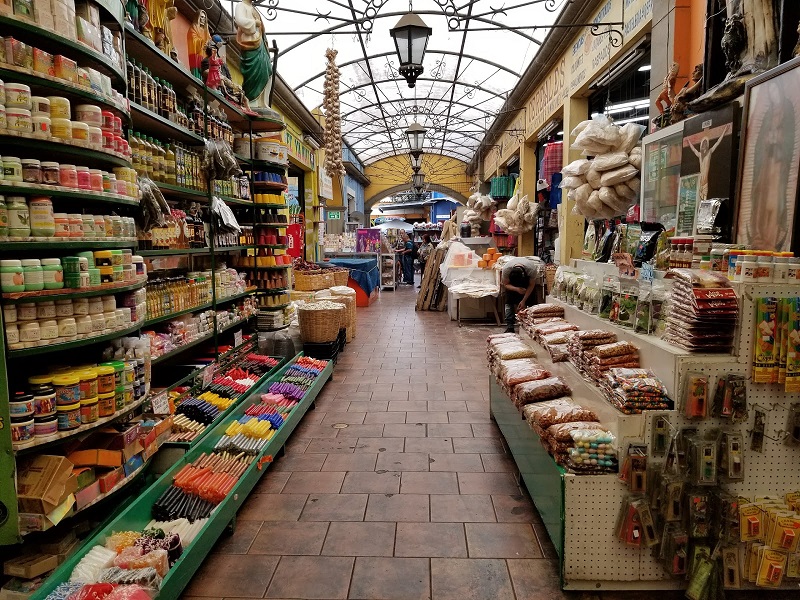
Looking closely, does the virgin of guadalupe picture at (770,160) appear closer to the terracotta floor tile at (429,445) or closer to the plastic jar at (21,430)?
the terracotta floor tile at (429,445)

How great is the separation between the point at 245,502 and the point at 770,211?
9.89 ft

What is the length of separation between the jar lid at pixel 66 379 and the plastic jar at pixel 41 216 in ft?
1.89

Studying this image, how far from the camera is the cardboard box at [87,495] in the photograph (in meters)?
2.24

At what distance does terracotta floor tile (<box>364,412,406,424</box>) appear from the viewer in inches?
177

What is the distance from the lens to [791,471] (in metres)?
2.15

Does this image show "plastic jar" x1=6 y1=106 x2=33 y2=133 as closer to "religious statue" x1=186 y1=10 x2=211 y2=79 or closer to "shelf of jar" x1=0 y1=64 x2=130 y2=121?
"shelf of jar" x1=0 y1=64 x2=130 y2=121

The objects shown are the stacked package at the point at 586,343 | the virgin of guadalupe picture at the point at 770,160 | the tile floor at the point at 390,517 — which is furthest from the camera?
the stacked package at the point at 586,343

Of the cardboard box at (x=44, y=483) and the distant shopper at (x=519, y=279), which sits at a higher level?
the distant shopper at (x=519, y=279)

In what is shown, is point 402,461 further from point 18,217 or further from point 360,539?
point 18,217

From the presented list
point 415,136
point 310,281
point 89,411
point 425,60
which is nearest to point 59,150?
point 89,411

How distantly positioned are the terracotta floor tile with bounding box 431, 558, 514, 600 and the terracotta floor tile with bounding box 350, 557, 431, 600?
0.16ft

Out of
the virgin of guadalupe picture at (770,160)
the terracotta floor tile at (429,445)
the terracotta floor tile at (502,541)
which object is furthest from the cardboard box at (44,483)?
the virgin of guadalupe picture at (770,160)

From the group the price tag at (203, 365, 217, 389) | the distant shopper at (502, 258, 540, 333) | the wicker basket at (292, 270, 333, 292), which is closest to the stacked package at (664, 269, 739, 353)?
the price tag at (203, 365, 217, 389)

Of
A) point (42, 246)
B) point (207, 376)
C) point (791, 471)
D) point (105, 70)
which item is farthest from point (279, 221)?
point (791, 471)
